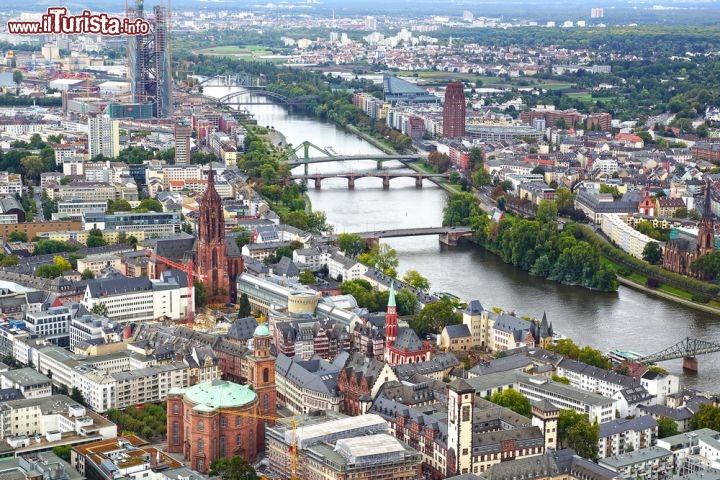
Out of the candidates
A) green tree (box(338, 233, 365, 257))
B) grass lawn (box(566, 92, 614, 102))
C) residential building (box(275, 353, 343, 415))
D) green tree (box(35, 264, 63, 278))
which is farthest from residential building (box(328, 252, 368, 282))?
grass lawn (box(566, 92, 614, 102))

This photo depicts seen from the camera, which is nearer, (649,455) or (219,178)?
(649,455)

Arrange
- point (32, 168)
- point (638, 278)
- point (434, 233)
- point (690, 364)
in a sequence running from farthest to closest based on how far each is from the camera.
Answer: point (32, 168) < point (434, 233) < point (638, 278) < point (690, 364)

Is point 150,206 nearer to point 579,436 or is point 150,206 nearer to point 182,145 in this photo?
point 182,145

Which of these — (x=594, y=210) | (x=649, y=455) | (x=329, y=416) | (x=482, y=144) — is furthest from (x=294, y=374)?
(x=482, y=144)

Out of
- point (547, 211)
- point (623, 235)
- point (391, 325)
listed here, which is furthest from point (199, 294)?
point (547, 211)

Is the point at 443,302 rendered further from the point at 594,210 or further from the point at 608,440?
the point at 594,210

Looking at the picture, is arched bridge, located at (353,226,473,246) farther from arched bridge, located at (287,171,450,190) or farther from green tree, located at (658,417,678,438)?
green tree, located at (658,417,678,438)
